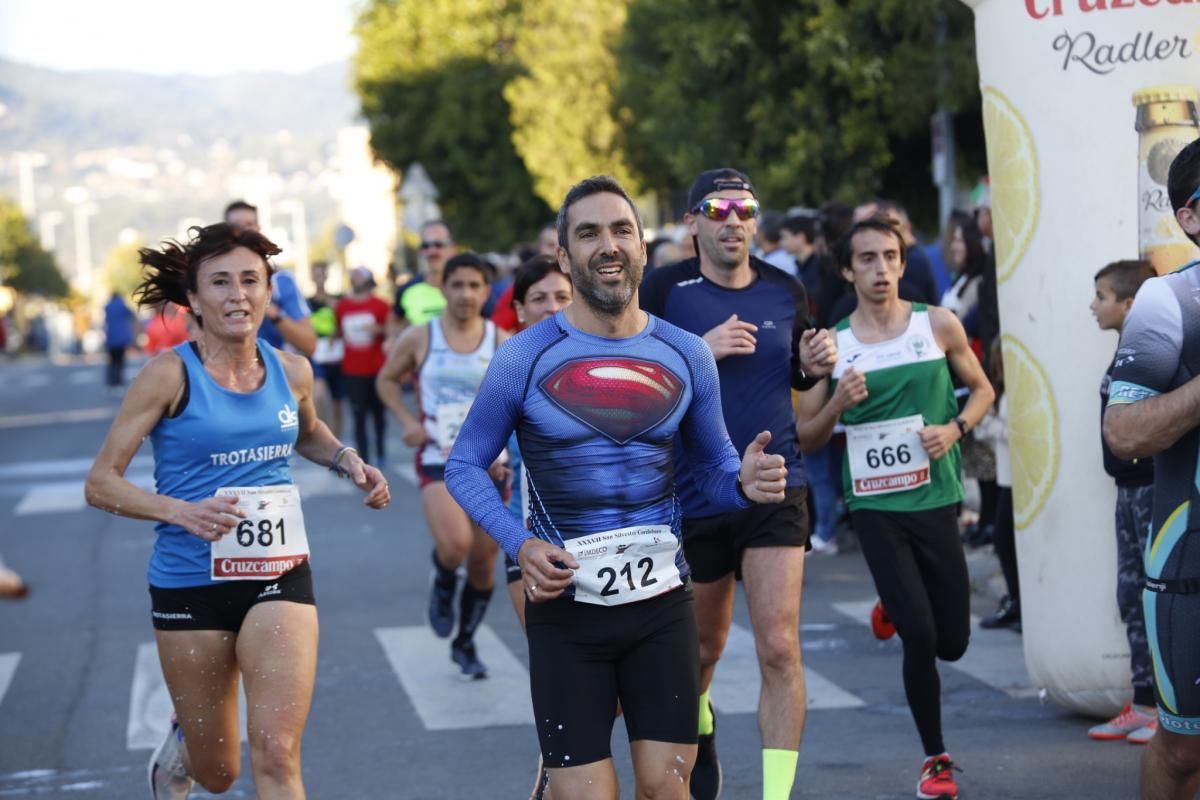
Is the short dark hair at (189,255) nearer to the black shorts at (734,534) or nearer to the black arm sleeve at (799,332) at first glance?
the black shorts at (734,534)

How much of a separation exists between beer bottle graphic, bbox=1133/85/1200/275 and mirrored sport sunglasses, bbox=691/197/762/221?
1.76 metres

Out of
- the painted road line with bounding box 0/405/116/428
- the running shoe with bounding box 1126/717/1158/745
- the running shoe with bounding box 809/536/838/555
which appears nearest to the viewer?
the running shoe with bounding box 1126/717/1158/745

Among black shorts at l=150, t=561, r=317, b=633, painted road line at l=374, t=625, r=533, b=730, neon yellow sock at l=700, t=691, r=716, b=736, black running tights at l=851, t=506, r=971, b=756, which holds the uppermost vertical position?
black shorts at l=150, t=561, r=317, b=633

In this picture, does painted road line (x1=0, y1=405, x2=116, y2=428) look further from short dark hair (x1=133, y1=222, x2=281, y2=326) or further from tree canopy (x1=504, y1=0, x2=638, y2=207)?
short dark hair (x1=133, y1=222, x2=281, y2=326)

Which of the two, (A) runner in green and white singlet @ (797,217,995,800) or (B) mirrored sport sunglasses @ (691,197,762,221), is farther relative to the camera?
(A) runner in green and white singlet @ (797,217,995,800)

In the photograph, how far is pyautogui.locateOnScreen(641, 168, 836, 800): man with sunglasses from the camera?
20.3ft

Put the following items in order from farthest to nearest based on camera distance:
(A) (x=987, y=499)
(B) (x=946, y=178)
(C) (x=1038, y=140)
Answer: (B) (x=946, y=178) < (A) (x=987, y=499) < (C) (x=1038, y=140)

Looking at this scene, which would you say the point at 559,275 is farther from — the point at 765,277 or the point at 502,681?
the point at 502,681

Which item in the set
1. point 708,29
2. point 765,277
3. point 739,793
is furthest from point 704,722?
point 708,29

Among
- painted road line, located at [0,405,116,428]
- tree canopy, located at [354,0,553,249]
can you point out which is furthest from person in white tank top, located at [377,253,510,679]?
tree canopy, located at [354,0,553,249]

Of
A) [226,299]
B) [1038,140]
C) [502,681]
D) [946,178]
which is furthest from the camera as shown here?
[946,178]

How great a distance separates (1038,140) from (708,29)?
583 inches

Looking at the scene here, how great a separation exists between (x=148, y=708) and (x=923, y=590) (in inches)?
162

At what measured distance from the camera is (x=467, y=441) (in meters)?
4.92
